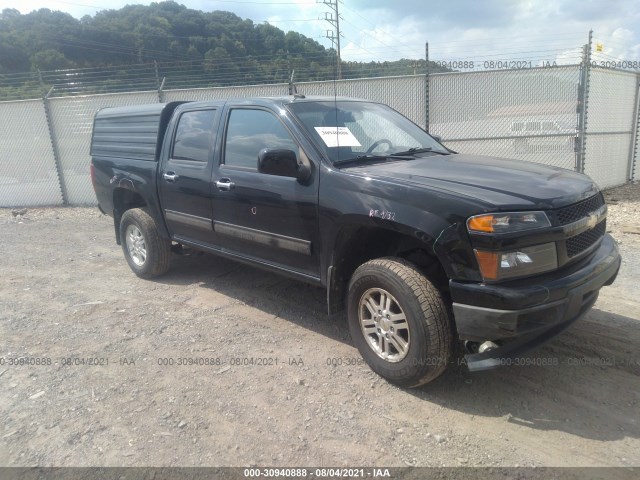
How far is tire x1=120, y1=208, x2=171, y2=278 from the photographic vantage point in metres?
5.56

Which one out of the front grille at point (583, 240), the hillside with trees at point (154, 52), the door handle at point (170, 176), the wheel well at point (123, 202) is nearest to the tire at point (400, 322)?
the front grille at point (583, 240)

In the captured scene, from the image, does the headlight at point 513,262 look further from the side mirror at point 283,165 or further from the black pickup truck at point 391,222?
the side mirror at point 283,165

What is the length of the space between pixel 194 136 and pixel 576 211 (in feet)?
11.3

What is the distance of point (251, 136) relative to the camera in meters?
4.25

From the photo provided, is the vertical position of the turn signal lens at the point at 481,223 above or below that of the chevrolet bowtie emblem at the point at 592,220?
above

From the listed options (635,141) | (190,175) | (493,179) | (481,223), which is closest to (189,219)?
(190,175)

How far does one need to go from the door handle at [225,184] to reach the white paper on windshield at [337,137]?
94 cm

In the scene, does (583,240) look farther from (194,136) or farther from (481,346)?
(194,136)

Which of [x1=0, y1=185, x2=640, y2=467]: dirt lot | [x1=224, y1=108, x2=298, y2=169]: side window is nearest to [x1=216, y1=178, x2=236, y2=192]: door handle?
[x1=224, y1=108, x2=298, y2=169]: side window

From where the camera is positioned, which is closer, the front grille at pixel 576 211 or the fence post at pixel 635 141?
the front grille at pixel 576 211

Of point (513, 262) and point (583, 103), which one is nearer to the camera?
point (513, 262)

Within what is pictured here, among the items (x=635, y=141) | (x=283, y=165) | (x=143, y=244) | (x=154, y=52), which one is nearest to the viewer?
(x=283, y=165)

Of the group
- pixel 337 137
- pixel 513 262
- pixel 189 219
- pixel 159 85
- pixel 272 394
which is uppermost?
pixel 159 85

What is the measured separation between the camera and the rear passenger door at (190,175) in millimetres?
4617
